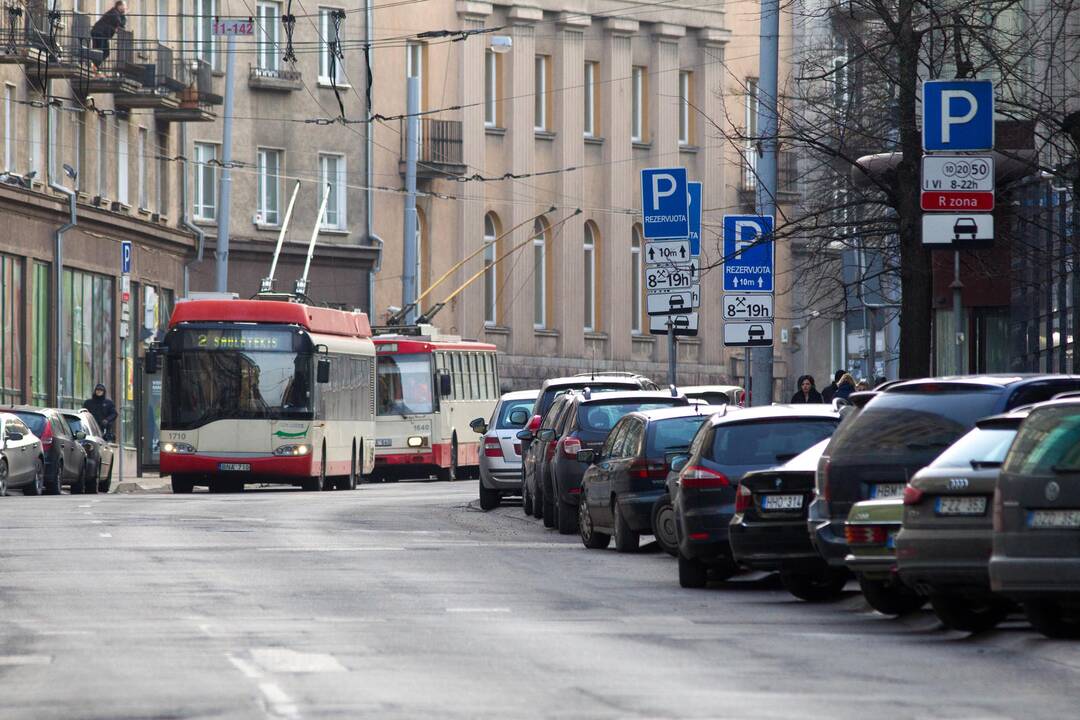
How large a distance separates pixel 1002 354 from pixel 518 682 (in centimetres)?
3177

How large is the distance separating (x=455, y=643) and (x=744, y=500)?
4.17 meters

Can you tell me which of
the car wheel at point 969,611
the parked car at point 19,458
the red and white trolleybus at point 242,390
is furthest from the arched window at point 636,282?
the car wheel at point 969,611

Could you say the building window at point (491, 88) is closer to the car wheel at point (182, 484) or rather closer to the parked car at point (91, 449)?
the parked car at point (91, 449)

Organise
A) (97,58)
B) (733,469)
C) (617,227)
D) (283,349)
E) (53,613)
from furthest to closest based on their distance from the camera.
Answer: (617,227) < (97,58) < (283,349) < (733,469) < (53,613)

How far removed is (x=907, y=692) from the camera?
41.1 feet

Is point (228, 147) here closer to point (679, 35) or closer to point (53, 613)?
point (679, 35)

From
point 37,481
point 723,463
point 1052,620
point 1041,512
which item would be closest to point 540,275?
point 37,481

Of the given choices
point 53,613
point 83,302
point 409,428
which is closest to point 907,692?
point 53,613

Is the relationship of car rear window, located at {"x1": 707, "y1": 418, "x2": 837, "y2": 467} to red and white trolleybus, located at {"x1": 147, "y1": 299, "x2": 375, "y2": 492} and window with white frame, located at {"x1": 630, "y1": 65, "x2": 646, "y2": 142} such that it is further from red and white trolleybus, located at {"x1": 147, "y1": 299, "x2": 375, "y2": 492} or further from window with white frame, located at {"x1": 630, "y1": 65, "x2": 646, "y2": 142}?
window with white frame, located at {"x1": 630, "y1": 65, "x2": 646, "y2": 142}

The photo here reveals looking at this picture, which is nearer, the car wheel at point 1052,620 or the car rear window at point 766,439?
the car wheel at point 1052,620

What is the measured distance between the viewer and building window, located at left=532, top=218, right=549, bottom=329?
228ft

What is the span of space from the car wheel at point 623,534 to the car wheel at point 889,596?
6908 millimetres

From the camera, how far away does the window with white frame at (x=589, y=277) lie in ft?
234

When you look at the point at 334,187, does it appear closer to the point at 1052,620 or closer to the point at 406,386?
the point at 406,386
